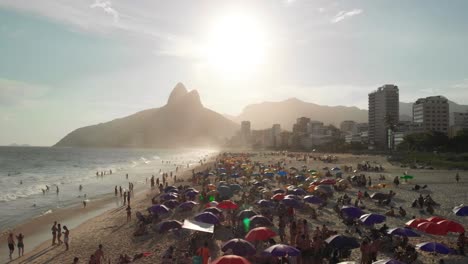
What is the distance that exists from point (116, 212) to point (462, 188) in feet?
95.5

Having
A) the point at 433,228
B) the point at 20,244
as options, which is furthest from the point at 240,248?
the point at 20,244

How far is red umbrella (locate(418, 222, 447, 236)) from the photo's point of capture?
40.2ft

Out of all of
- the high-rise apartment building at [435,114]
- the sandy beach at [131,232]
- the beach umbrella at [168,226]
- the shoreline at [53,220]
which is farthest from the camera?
the high-rise apartment building at [435,114]

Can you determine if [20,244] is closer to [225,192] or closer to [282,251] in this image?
[225,192]

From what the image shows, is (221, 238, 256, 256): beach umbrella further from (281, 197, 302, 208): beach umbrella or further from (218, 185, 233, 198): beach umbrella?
(218, 185, 233, 198): beach umbrella

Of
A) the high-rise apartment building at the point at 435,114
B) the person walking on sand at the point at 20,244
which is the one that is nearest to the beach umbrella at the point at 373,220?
the person walking on sand at the point at 20,244

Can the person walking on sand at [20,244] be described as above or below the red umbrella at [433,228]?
below

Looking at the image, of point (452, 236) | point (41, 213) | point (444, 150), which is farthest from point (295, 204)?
point (444, 150)

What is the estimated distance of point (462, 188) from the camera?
31.1 m

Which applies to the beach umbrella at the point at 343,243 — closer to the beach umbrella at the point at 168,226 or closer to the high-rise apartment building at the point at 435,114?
the beach umbrella at the point at 168,226

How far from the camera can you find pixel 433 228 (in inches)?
488

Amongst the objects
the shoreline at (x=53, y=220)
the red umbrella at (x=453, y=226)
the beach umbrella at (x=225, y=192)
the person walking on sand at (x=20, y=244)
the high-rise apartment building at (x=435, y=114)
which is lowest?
the shoreline at (x=53, y=220)

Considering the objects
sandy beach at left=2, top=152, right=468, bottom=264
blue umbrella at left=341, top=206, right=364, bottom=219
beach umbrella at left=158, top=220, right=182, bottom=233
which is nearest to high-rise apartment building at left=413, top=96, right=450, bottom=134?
sandy beach at left=2, top=152, right=468, bottom=264

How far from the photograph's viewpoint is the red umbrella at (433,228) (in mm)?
12250
